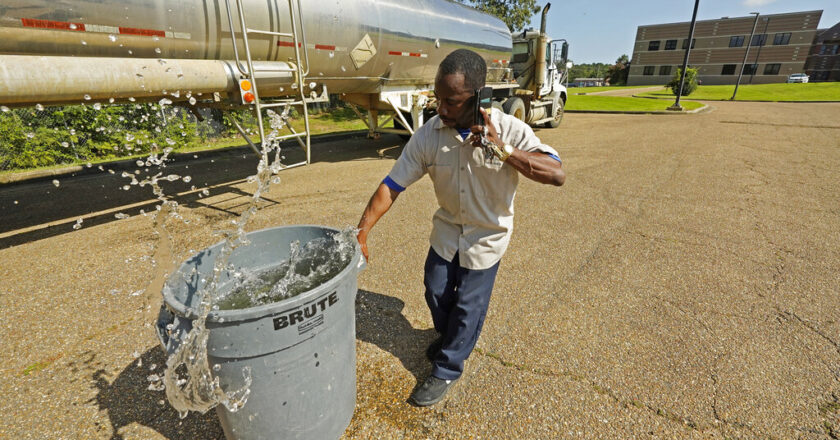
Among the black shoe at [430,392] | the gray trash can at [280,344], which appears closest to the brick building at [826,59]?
the black shoe at [430,392]

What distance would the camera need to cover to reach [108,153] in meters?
9.16

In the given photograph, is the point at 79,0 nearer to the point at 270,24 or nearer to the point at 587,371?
the point at 270,24

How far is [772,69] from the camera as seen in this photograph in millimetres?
53500

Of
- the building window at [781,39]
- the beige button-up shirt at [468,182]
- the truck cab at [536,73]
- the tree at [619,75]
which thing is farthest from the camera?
the tree at [619,75]

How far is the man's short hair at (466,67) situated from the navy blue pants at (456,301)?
1042mm

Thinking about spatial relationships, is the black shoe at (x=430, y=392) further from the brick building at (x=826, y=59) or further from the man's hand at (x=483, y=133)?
the brick building at (x=826, y=59)

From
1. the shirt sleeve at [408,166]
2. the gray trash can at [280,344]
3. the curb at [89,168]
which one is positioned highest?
the shirt sleeve at [408,166]

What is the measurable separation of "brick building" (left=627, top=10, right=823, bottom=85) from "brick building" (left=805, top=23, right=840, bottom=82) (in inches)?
403

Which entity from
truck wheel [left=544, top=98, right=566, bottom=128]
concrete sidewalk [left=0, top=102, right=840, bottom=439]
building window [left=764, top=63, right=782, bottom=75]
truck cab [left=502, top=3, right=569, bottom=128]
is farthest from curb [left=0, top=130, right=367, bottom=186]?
building window [left=764, top=63, right=782, bottom=75]

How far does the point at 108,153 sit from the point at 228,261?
10.2 m

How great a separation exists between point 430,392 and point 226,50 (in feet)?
15.7

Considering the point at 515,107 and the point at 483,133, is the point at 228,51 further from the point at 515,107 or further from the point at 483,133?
the point at 515,107

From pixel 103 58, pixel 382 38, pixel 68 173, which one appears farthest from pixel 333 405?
pixel 68 173

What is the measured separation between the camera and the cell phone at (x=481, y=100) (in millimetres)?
1740
